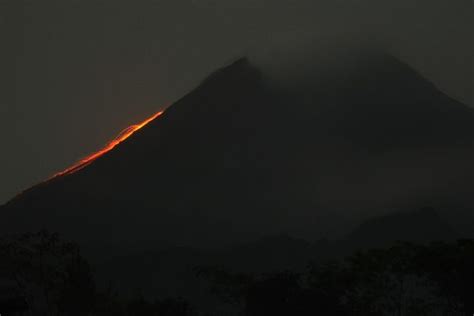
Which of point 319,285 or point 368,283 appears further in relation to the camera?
point 368,283

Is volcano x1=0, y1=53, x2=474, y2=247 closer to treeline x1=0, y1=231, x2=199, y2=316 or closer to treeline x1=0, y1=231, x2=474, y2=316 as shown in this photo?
treeline x1=0, y1=231, x2=199, y2=316

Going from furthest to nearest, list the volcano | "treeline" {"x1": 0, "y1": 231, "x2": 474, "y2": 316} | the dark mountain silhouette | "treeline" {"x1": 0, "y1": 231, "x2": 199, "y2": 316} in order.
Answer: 1. the volcano
2. the dark mountain silhouette
3. "treeline" {"x1": 0, "y1": 231, "x2": 199, "y2": 316}
4. "treeline" {"x1": 0, "y1": 231, "x2": 474, "y2": 316}

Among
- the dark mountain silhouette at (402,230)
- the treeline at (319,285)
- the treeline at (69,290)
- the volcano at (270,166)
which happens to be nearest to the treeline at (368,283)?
the treeline at (319,285)

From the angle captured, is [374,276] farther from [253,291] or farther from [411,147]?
[411,147]

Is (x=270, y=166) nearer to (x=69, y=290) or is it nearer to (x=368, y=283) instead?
(x=368, y=283)

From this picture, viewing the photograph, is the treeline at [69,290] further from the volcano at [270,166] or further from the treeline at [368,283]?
the volcano at [270,166]

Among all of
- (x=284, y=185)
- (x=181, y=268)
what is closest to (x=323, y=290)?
(x=181, y=268)

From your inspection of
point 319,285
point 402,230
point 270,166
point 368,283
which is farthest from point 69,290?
point 270,166

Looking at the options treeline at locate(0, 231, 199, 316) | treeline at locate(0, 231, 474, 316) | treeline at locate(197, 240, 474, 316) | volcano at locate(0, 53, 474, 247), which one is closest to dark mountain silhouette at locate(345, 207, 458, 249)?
volcano at locate(0, 53, 474, 247)

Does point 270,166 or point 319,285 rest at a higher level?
point 319,285
